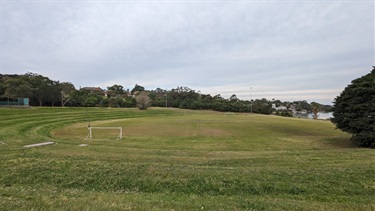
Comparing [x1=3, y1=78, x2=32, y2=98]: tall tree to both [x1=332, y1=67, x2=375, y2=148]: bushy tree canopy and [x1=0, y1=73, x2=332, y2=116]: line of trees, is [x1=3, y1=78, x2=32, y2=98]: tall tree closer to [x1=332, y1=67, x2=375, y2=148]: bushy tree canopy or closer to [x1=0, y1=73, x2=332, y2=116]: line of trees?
[x1=0, y1=73, x2=332, y2=116]: line of trees

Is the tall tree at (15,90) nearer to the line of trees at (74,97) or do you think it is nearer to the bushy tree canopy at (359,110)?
the line of trees at (74,97)

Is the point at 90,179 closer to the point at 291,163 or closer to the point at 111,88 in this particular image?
the point at 291,163

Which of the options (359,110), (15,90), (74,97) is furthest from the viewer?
(74,97)

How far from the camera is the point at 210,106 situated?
3905 inches

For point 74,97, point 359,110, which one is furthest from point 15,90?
point 359,110

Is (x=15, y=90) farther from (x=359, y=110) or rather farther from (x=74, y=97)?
(x=359, y=110)

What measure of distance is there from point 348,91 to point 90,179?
2291cm

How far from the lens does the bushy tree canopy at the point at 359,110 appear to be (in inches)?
725

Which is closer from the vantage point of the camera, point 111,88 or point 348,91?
point 348,91

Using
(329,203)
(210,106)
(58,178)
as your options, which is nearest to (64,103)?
(210,106)

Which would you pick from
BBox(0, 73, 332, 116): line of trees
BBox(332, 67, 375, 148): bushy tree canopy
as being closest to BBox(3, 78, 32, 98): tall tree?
BBox(0, 73, 332, 116): line of trees

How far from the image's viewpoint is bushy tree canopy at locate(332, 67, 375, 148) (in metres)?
18.4

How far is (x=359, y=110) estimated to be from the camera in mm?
19484

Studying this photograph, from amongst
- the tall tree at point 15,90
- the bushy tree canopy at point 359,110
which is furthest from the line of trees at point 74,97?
the bushy tree canopy at point 359,110
